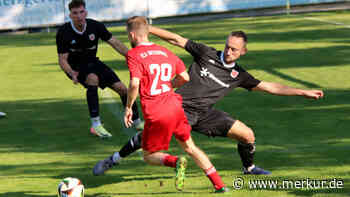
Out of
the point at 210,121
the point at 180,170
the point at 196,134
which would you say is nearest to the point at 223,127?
the point at 210,121

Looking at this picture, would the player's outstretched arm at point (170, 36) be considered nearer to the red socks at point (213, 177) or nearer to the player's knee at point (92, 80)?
the red socks at point (213, 177)

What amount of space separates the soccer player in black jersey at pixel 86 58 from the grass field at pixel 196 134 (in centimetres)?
60

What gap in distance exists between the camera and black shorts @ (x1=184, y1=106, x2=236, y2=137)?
775 cm

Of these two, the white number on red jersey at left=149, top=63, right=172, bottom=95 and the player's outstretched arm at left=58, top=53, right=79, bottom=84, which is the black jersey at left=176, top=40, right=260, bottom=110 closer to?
the white number on red jersey at left=149, top=63, right=172, bottom=95

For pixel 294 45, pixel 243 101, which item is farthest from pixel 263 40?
pixel 243 101

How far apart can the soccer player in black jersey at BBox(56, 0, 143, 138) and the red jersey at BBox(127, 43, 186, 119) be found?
3772 mm

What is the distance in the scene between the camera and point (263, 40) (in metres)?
21.7

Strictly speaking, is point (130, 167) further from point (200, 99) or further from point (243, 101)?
point (243, 101)

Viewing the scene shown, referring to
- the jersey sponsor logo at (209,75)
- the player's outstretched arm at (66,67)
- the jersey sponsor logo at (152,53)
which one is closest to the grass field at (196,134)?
the player's outstretched arm at (66,67)

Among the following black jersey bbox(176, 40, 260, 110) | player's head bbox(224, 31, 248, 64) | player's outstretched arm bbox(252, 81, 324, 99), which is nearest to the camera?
player's head bbox(224, 31, 248, 64)

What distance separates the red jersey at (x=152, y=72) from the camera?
6.75m

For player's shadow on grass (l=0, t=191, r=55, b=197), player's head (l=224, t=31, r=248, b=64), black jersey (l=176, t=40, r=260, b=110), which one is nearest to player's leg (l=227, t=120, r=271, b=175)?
black jersey (l=176, t=40, r=260, b=110)

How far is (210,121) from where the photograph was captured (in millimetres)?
7809

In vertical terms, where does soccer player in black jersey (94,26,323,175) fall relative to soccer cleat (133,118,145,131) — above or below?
above
